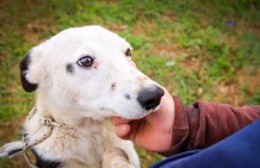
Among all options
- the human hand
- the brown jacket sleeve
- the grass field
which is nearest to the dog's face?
the human hand

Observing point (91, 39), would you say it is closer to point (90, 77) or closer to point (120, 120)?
point (90, 77)

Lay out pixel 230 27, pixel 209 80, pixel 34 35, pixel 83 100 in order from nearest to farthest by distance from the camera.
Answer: pixel 83 100, pixel 209 80, pixel 34 35, pixel 230 27

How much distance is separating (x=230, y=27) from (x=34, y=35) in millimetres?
2495

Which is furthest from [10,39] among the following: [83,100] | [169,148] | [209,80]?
[169,148]

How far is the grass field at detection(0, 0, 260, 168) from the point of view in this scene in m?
4.60

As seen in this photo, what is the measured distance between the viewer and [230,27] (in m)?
5.46

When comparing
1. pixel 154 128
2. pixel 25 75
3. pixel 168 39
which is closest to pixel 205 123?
pixel 154 128

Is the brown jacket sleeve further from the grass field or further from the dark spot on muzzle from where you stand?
the grass field

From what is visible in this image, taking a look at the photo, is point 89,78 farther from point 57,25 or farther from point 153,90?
point 57,25

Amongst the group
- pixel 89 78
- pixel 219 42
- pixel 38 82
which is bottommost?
pixel 219 42

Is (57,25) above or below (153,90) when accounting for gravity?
below

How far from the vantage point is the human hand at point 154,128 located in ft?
7.78

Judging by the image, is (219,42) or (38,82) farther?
(219,42)

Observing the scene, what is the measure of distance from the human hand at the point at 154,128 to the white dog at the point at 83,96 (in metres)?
0.12
